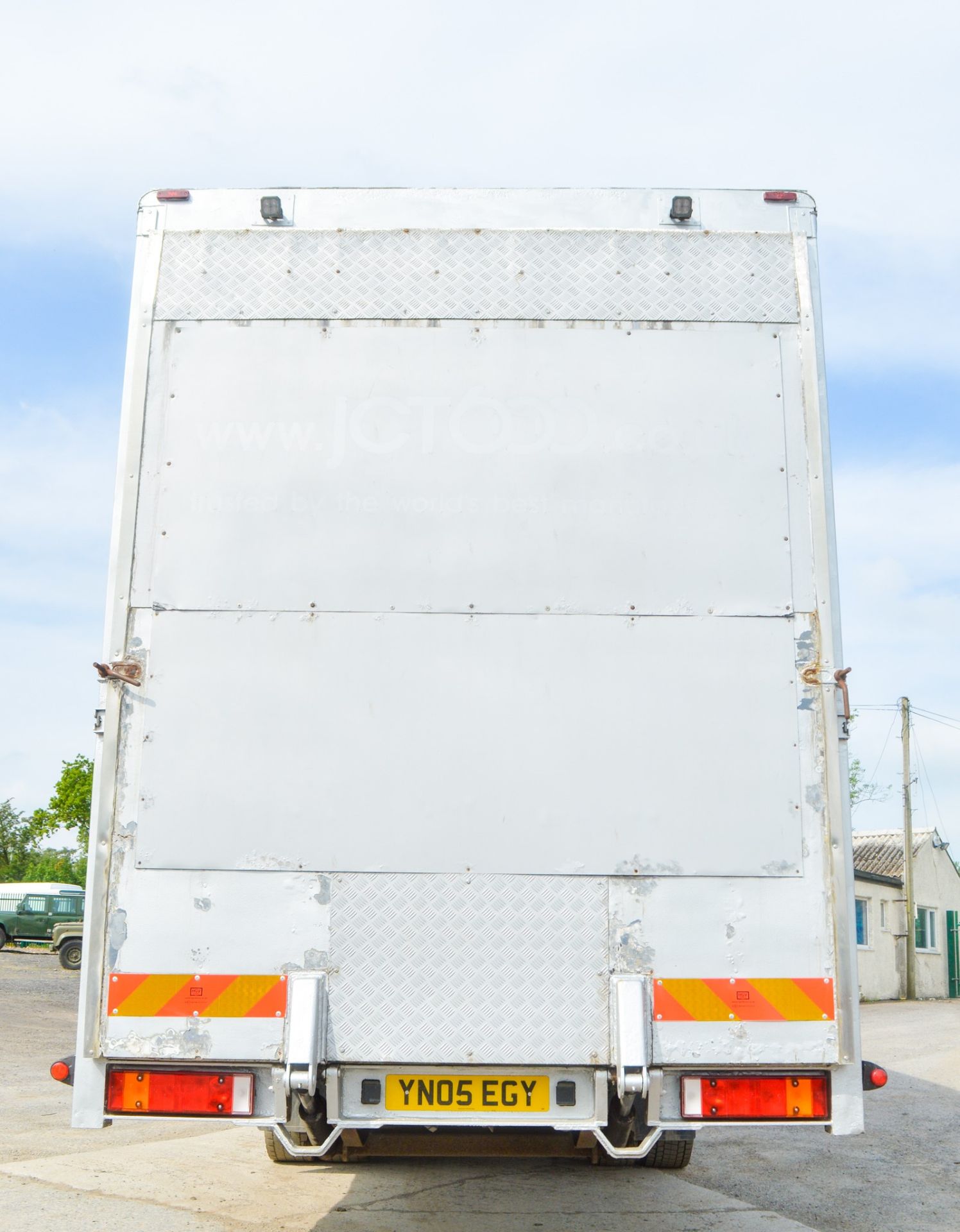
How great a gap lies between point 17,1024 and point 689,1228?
12.8m

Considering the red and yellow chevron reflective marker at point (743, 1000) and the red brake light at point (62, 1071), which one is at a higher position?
the red and yellow chevron reflective marker at point (743, 1000)

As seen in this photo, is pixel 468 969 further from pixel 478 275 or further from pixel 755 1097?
pixel 478 275

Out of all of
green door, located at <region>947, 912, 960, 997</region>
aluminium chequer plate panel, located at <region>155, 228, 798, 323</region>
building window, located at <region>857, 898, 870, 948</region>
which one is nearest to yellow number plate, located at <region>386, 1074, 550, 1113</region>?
aluminium chequer plate panel, located at <region>155, 228, 798, 323</region>

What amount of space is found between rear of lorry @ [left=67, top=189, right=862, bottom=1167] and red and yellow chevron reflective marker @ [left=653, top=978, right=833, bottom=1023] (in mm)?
12

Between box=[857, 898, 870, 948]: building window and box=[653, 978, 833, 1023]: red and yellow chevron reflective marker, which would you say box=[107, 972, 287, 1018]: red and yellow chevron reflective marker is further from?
box=[857, 898, 870, 948]: building window

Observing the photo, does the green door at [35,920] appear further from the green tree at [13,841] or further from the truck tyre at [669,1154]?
the green tree at [13,841]

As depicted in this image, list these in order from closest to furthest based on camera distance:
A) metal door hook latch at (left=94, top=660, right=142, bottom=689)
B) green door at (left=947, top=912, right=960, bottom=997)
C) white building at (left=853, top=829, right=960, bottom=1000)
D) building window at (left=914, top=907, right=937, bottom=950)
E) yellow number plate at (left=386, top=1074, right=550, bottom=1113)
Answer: yellow number plate at (left=386, top=1074, right=550, bottom=1113)
metal door hook latch at (left=94, top=660, right=142, bottom=689)
white building at (left=853, top=829, right=960, bottom=1000)
building window at (left=914, top=907, right=937, bottom=950)
green door at (left=947, top=912, right=960, bottom=997)

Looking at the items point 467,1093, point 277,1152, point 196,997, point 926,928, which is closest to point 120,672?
point 196,997

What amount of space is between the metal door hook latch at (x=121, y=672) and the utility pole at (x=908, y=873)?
3147 cm

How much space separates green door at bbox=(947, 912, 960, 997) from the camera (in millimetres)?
37062

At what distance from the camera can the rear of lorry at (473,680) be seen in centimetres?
416

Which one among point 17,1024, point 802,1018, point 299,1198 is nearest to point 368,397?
point 802,1018

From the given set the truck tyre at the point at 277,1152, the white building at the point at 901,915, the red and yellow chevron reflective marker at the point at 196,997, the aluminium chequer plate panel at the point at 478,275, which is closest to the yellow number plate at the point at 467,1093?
the red and yellow chevron reflective marker at the point at 196,997

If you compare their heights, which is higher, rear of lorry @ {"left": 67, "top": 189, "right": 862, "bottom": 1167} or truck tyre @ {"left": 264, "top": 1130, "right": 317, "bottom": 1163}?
rear of lorry @ {"left": 67, "top": 189, "right": 862, "bottom": 1167}
